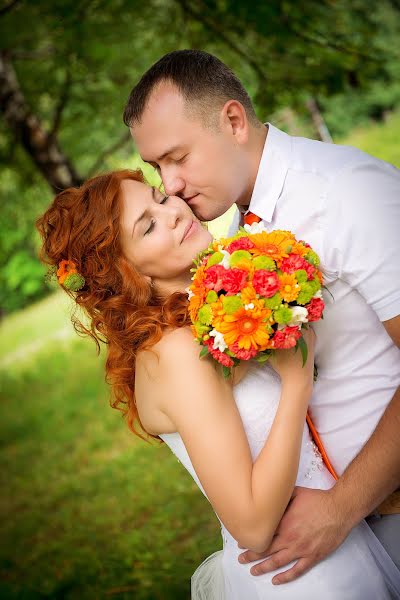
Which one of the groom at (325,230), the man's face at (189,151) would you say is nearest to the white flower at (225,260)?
the groom at (325,230)

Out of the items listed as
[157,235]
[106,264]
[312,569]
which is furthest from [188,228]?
[312,569]

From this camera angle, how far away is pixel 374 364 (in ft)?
9.25

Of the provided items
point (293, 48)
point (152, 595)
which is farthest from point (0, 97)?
point (152, 595)

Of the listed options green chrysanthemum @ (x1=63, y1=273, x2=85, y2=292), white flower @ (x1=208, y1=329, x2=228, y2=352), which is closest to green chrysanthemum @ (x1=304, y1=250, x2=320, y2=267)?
white flower @ (x1=208, y1=329, x2=228, y2=352)

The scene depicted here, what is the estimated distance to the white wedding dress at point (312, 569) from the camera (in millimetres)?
2594

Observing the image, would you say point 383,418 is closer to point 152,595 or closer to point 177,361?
point 177,361

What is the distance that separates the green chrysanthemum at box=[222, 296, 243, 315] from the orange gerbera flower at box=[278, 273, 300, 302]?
6.2 inches

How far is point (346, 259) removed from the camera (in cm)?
262

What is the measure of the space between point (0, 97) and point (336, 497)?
6.03 metres

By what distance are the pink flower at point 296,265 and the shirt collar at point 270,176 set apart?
2.01ft

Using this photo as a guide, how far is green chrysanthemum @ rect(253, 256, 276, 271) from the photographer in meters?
2.31

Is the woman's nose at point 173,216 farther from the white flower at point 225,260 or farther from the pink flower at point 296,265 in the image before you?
the pink flower at point 296,265

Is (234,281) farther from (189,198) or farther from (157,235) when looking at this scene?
(189,198)

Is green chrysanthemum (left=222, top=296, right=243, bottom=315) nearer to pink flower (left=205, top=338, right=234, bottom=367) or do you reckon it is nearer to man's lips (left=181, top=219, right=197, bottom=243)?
pink flower (left=205, top=338, right=234, bottom=367)
